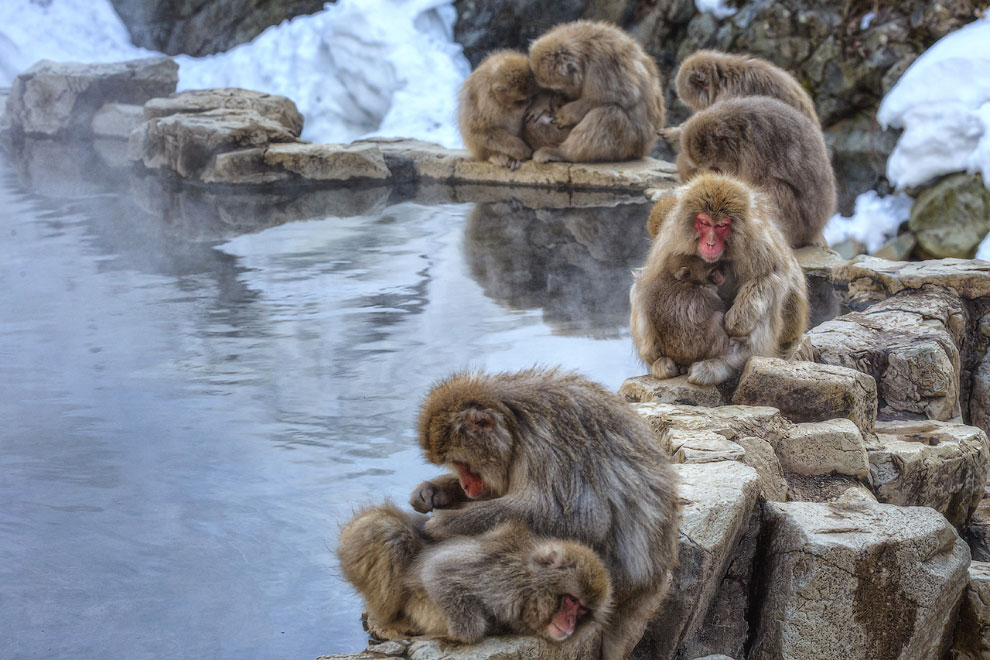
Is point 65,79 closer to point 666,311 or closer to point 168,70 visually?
point 168,70

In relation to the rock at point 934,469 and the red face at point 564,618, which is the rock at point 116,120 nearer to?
the rock at point 934,469

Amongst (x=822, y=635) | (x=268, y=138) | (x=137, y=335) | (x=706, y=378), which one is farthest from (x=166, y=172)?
(x=822, y=635)

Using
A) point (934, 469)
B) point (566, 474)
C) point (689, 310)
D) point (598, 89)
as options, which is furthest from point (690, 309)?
point (598, 89)

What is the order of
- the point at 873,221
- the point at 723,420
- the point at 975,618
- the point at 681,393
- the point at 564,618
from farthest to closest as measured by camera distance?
the point at 873,221 → the point at 681,393 → the point at 723,420 → the point at 975,618 → the point at 564,618

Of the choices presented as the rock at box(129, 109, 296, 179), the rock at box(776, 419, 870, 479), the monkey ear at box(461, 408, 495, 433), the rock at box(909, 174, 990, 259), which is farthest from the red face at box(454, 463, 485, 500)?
the rock at box(909, 174, 990, 259)

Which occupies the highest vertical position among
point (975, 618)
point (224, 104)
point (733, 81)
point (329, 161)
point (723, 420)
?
point (733, 81)

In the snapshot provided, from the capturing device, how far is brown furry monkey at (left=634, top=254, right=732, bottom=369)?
3559 mm

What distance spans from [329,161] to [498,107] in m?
1.77

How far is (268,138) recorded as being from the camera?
9.30 meters

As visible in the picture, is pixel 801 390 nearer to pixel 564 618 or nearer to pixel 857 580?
pixel 857 580

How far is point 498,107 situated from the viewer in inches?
322

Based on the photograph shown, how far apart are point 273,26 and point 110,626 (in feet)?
43.1

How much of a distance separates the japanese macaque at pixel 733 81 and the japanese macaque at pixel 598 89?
1.21 m

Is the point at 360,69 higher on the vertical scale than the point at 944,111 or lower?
higher
